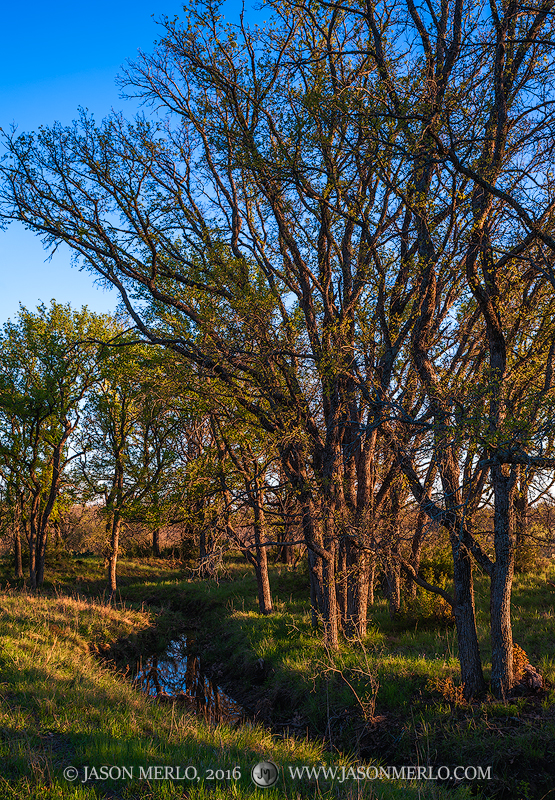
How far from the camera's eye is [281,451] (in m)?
10.1

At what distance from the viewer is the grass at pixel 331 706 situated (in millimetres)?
5262

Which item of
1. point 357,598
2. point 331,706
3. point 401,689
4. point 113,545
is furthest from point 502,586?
point 113,545

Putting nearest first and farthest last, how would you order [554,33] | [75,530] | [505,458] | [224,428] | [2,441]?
[505,458], [554,33], [224,428], [2,441], [75,530]

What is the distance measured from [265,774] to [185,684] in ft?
26.7

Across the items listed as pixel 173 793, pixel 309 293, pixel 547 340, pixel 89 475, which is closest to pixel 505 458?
pixel 547 340

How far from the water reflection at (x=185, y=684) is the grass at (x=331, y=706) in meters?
0.42

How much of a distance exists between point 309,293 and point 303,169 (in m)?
3.07

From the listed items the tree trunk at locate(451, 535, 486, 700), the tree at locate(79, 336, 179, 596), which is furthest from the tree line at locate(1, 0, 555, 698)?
the tree at locate(79, 336, 179, 596)

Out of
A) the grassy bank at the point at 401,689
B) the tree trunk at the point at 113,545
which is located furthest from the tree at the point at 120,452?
the grassy bank at the point at 401,689

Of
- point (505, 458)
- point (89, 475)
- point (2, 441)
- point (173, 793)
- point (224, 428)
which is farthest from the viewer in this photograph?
point (89, 475)

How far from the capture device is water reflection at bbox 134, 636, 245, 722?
32.3 feet

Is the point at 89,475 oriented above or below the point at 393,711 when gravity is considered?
above

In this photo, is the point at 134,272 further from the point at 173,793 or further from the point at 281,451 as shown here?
the point at 173,793

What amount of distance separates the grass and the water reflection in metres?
0.42
